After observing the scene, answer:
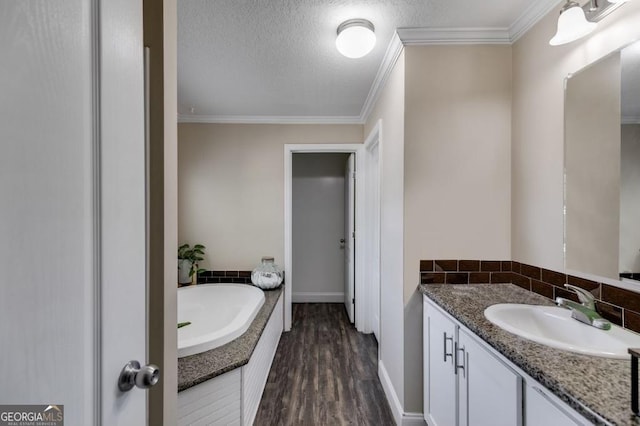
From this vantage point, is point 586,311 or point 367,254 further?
point 367,254

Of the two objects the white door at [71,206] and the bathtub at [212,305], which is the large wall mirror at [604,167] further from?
the bathtub at [212,305]

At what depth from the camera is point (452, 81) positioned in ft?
5.85

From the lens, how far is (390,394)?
204cm

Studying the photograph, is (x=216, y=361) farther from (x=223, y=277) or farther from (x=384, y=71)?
(x=384, y=71)

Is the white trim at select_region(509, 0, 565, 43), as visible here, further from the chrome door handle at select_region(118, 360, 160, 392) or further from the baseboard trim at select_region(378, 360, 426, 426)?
the baseboard trim at select_region(378, 360, 426, 426)

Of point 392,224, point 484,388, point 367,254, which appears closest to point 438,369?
point 484,388

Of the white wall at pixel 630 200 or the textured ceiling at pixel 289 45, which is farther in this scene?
the textured ceiling at pixel 289 45

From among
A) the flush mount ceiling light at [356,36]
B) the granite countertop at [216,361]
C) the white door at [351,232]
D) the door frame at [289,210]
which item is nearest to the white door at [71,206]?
the granite countertop at [216,361]

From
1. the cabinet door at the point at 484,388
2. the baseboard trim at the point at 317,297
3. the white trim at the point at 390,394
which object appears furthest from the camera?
the baseboard trim at the point at 317,297

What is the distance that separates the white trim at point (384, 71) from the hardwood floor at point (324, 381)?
2344mm

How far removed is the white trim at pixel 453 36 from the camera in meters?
1.73

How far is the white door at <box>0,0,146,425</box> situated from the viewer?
429 mm

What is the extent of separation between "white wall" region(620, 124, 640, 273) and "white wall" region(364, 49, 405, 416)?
0.94 meters

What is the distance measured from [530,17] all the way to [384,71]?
0.88 m
